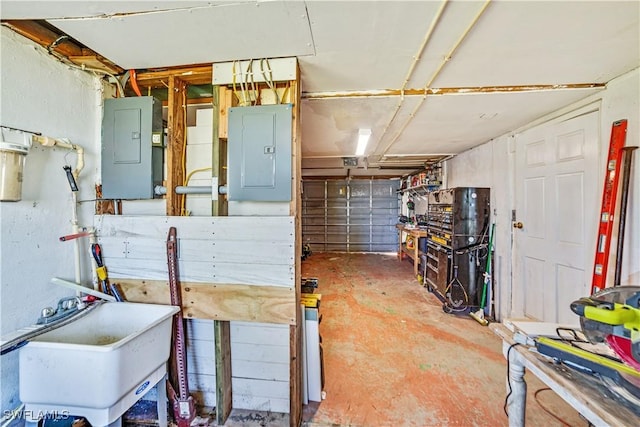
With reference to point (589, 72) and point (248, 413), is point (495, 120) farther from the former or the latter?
point (248, 413)

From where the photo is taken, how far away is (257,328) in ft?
5.40

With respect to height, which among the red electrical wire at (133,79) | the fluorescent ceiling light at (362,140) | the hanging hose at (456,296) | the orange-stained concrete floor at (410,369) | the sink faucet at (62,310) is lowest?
the orange-stained concrete floor at (410,369)

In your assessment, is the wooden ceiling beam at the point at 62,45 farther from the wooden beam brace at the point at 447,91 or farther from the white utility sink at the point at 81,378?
the white utility sink at the point at 81,378

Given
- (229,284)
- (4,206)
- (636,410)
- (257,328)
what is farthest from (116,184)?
(636,410)

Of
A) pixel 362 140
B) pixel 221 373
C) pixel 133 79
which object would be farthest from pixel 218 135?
pixel 362 140

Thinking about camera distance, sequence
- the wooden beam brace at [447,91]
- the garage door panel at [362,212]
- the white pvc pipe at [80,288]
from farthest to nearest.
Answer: the garage door panel at [362,212], the wooden beam brace at [447,91], the white pvc pipe at [80,288]

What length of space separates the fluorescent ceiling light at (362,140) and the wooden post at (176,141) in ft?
6.06

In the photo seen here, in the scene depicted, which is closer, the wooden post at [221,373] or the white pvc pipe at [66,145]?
the white pvc pipe at [66,145]

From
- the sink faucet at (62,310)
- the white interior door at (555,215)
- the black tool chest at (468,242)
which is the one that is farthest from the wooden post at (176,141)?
the black tool chest at (468,242)

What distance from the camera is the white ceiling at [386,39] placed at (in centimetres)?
108

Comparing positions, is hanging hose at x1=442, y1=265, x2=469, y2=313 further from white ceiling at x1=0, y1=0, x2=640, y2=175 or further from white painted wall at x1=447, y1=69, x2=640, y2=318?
white ceiling at x1=0, y1=0, x2=640, y2=175

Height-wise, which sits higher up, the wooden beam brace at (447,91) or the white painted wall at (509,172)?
the wooden beam brace at (447,91)

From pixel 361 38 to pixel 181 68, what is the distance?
3.70 ft

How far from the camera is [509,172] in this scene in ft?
9.39
